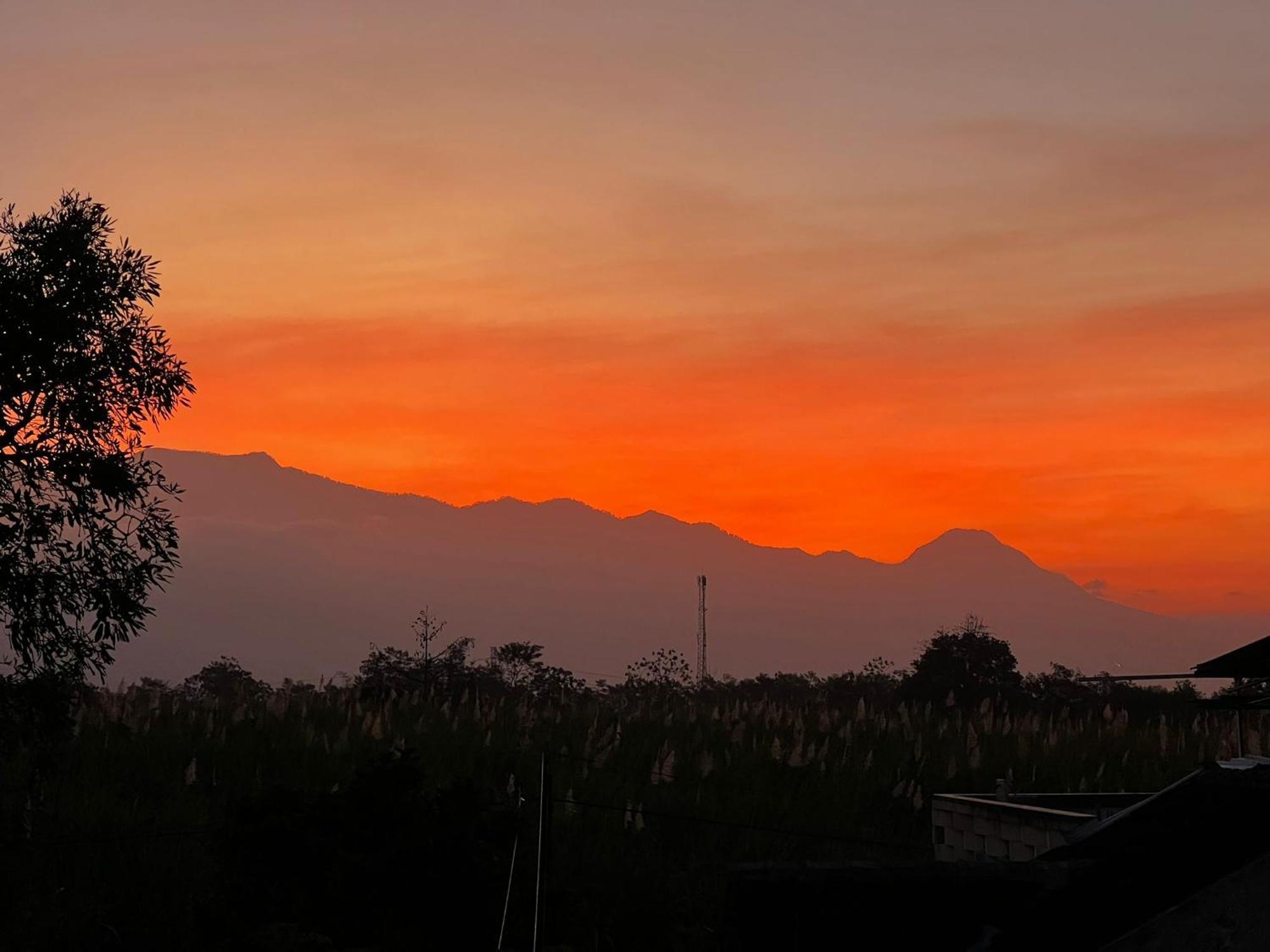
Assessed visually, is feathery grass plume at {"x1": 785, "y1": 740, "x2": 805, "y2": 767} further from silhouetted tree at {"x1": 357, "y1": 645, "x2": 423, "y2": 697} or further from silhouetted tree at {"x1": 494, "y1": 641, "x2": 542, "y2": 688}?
silhouetted tree at {"x1": 494, "y1": 641, "x2": 542, "y2": 688}

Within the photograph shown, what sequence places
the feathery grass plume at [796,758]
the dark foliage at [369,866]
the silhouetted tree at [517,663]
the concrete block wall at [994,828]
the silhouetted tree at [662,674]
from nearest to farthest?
the dark foliage at [369,866], the concrete block wall at [994,828], the feathery grass plume at [796,758], the silhouetted tree at [662,674], the silhouetted tree at [517,663]

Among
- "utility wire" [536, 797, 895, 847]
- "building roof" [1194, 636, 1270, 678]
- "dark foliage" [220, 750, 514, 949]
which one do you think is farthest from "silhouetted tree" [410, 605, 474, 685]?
"building roof" [1194, 636, 1270, 678]

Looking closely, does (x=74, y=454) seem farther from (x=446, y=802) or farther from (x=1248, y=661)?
(x=1248, y=661)

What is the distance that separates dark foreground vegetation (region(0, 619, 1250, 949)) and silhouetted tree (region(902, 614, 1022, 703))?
423 inches

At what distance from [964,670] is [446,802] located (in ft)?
119

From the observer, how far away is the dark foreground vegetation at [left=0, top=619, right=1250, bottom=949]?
22391mm

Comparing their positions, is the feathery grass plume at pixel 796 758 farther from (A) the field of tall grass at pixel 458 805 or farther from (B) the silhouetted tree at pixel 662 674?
(B) the silhouetted tree at pixel 662 674

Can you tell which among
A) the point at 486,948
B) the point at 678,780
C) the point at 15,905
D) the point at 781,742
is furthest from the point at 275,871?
the point at 781,742

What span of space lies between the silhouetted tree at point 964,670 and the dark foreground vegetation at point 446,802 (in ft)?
35.2

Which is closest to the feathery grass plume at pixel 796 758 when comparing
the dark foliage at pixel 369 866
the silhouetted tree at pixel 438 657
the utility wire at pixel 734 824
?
the utility wire at pixel 734 824

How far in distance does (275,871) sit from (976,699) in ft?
124

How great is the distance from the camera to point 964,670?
184ft

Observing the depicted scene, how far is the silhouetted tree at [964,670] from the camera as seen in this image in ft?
182

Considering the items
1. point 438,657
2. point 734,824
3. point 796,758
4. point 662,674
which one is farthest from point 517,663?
point 734,824
